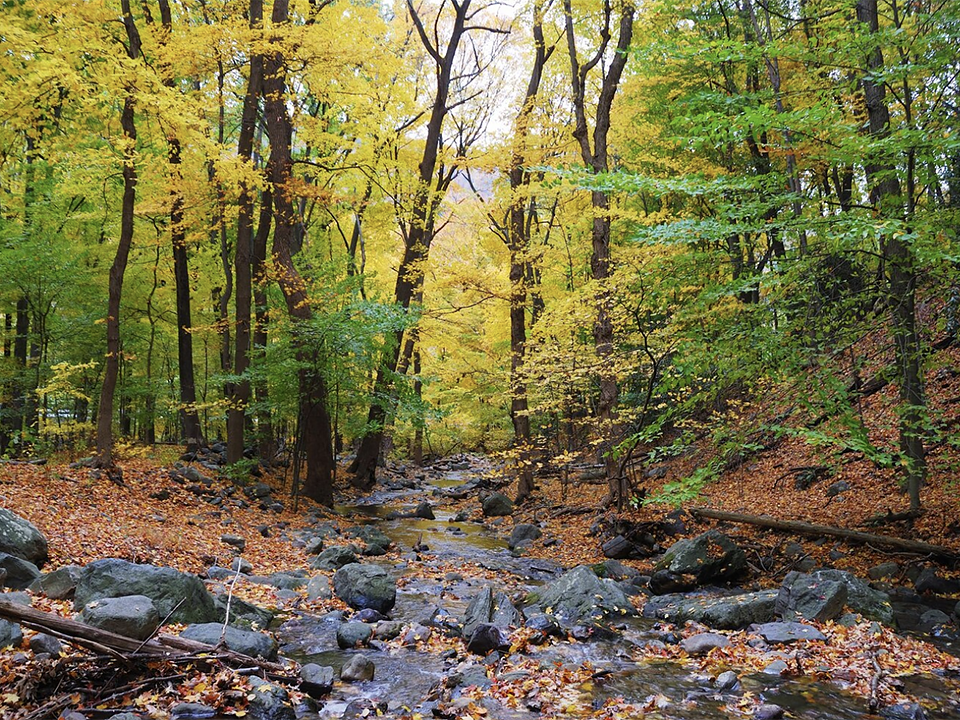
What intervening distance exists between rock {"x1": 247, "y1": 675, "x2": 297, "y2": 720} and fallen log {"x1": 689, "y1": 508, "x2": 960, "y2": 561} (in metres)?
7.97

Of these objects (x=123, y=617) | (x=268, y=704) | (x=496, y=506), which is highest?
(x=123, y=617)

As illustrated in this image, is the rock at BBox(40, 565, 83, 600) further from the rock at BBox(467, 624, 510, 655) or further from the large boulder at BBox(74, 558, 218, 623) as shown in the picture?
the rock at BBox(467, 624, 510, 655)

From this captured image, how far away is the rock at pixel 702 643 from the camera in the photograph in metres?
6.35

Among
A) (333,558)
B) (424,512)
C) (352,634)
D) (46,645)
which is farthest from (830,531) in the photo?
(424,512)

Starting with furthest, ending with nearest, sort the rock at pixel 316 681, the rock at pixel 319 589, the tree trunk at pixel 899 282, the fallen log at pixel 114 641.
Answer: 1. the rock at pixel 319 589
2. the tree trunk at pixel 899 282
3. the rock at pixel 316 681
4. the fallen log at pixel 114 641

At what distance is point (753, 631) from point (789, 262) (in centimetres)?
408

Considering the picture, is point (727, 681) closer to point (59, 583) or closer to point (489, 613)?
point (489, 613)

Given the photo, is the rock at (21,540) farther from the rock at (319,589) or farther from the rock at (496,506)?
the rock at (496,506)

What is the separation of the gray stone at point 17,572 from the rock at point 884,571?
9943mm

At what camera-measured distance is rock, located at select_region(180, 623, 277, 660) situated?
536 centimetres

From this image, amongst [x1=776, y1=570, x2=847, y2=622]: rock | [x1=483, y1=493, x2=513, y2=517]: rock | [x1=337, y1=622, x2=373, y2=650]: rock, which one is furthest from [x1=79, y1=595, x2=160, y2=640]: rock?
[x1=483, y1=493, x2=513, y2=517]: rock

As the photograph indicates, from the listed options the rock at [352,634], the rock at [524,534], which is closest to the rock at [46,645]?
the rock at [352,634]

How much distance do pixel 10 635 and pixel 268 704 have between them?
6.72ft

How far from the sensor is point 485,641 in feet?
20.9
